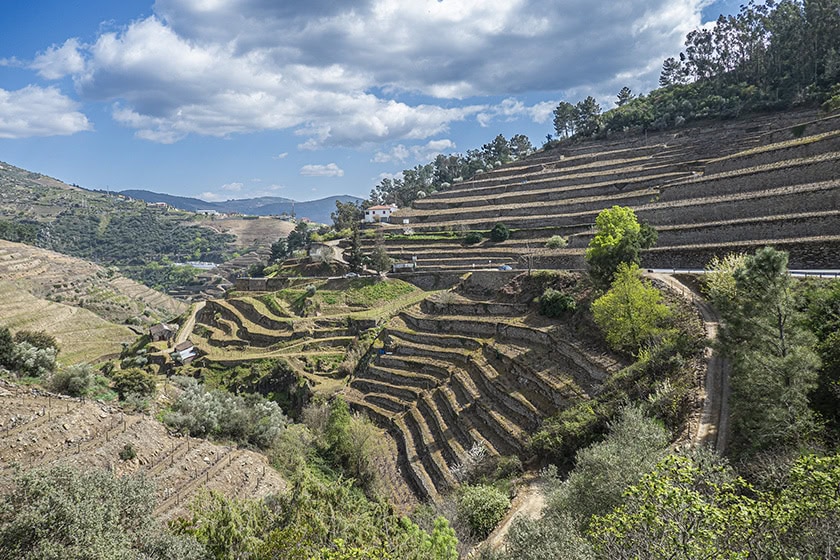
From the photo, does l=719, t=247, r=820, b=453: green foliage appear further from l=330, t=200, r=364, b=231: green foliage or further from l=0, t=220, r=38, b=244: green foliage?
l=0, t=220, r=38, b=244: green foliage

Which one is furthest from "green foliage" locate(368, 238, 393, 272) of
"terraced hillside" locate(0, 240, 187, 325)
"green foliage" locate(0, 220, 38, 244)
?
"green foliage" locate(0, 220, 38, 244)

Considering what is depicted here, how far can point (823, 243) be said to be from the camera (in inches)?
960

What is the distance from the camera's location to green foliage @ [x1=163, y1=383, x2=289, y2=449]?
21250mm

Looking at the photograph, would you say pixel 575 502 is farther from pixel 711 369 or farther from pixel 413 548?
pixel 711 369

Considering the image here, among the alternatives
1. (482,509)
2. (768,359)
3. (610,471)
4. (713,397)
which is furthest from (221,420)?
(768,359)

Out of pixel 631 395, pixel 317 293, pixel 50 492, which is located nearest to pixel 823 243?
pixel 631 395

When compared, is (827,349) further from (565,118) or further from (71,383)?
(565,118)

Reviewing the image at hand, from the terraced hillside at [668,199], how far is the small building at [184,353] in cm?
2570

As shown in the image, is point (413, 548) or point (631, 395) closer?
point (413, 548)

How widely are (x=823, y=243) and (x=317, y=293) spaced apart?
43.2m

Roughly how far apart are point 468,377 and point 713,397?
1363cm

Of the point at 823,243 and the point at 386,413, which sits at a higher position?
the point at 823,243

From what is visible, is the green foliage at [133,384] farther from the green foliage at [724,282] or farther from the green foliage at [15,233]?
the green foliage at [15,233]

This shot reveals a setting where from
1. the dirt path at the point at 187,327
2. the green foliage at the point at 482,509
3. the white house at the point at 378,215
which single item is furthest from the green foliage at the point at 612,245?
the white house at the point at 378,215
